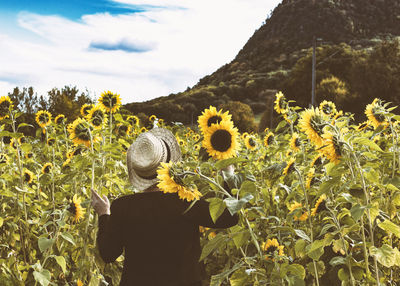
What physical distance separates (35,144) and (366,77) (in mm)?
27607

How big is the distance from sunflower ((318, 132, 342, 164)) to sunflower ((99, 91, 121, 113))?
7.87 ft

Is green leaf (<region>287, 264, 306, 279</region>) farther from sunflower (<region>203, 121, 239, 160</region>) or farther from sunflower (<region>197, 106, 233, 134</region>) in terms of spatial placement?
sunflower (<region>197, 106, 233, 134</region>)

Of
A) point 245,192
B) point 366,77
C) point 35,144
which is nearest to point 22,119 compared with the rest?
point 35,144

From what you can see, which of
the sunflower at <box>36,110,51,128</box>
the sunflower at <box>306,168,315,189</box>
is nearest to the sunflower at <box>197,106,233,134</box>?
the sunflower at <box>306,168,315,189</box>

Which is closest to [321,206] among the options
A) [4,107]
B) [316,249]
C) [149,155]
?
[316,249]

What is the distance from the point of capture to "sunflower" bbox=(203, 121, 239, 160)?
90.4 inches

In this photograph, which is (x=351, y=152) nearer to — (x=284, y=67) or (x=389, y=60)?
(x=389, y=60)

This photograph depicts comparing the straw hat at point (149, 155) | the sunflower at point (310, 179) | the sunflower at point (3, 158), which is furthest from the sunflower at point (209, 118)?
the sunflower at point (3, 158)

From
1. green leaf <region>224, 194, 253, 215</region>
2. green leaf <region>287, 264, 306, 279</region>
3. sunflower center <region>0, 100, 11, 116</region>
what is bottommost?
green leaf <region>287, 264, 306, 279</region>

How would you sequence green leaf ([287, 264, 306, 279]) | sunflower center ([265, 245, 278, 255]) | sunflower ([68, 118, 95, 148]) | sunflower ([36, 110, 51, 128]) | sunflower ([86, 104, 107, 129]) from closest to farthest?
green leaf ([287, 264, 306, 279]), sunflower center ([265, 245, 278, 255]), sunflower ([68, 118, 95, 148]), sunflower ([86, 104, 107, 129]), sunflower ([36, 110, 51, 128])

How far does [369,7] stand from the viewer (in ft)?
281

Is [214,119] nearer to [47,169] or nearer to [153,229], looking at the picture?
[153,229]

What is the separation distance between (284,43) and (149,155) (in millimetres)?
81575

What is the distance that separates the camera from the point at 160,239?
2574 millimetres
